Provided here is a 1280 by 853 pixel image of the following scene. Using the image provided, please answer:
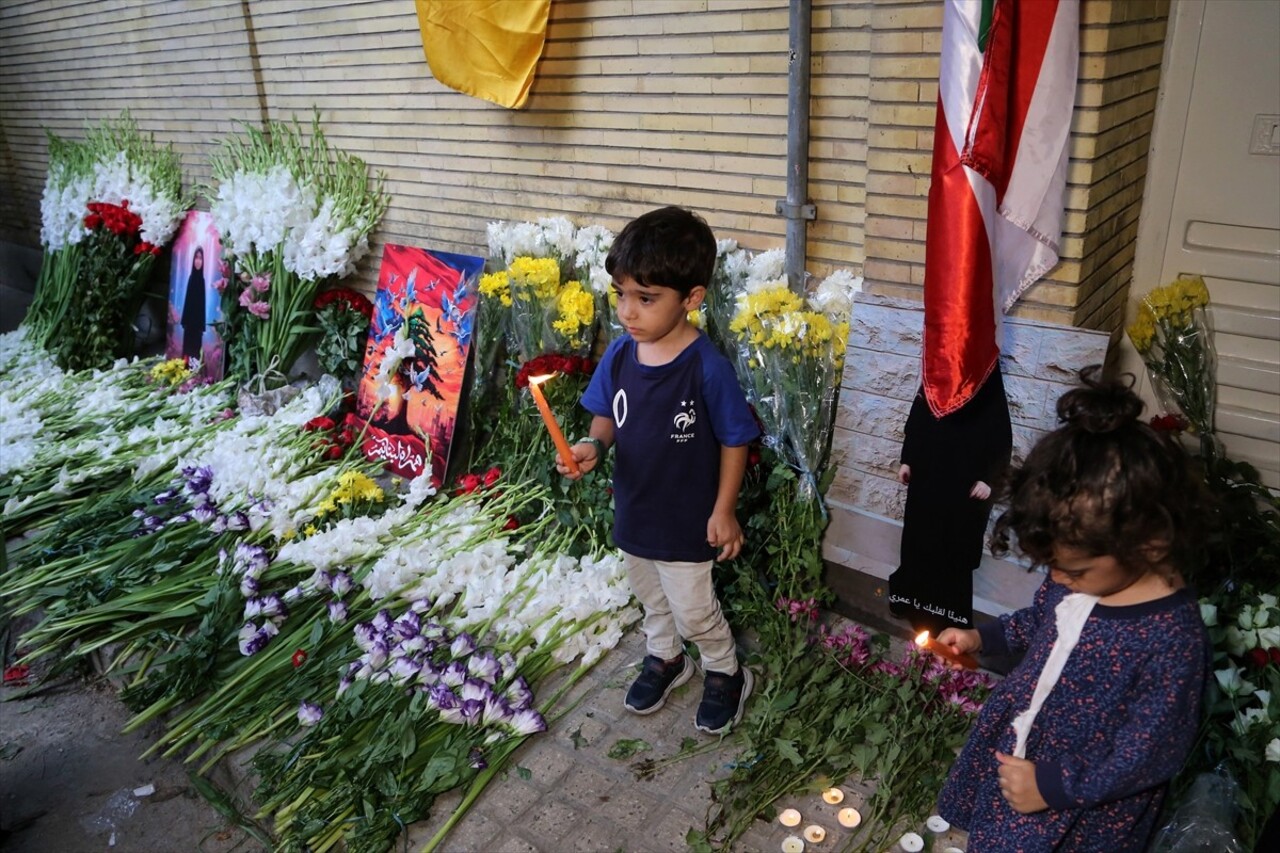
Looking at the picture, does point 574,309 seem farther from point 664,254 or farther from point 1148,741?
point 1148,741

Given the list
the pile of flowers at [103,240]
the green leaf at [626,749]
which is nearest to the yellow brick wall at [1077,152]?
the green leaf at [626,749]

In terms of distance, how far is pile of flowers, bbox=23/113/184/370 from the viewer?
6.30 meters

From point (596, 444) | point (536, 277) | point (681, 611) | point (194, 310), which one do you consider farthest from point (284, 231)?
point (681, 611)

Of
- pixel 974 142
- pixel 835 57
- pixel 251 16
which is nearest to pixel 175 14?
pixel 251 16

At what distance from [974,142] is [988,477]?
1.00 meters

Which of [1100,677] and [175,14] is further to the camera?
[175,14]

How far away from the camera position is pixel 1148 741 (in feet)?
5.20

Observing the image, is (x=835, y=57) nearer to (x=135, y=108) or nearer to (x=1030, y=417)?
(x=1030, y=417)

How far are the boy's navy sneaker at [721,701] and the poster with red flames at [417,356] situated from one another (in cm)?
202

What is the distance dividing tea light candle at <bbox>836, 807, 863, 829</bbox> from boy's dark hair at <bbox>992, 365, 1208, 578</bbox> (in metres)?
1.18

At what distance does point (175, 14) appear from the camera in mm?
6043

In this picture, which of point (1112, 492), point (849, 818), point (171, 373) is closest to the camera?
point (1112, 492)

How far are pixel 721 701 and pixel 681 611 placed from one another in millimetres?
337

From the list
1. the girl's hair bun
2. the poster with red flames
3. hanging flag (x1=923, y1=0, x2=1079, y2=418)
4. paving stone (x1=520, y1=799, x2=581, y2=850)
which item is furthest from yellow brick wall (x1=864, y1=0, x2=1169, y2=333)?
the poster with red flames
